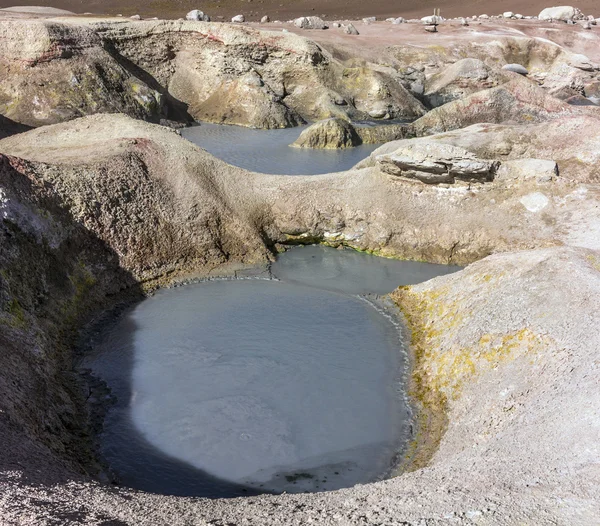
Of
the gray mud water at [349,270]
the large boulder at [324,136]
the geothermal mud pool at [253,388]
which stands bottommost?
the gray mud water at [349,270]

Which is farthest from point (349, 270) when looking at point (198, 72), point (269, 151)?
point (198, 72)

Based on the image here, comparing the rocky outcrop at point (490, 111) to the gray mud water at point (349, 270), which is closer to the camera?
the gray mud water at point (349, 270)

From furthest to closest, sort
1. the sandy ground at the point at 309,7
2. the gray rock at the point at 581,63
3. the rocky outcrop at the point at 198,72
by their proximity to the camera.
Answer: the sandy ground at the point at 309,7 < the gray rock at the point at 581,63 < the rocky outcrop at the point at 198,72

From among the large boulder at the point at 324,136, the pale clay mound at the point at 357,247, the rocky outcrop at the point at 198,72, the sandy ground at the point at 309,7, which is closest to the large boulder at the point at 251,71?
the rocky outcrop at the point at 198,72

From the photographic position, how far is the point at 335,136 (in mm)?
35094

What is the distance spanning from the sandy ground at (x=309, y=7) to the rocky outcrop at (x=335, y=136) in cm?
4514

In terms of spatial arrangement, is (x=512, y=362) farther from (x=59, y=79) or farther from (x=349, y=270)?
(x=59, y=79)

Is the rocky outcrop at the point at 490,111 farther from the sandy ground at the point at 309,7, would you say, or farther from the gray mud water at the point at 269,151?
the sandy ground at the point at 309,7

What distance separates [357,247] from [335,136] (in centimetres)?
1437

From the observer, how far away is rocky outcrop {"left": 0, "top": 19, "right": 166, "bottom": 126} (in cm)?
3444

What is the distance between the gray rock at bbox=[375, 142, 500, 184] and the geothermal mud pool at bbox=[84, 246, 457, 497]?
473 centimetres

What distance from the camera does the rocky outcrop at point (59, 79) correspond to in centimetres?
3444

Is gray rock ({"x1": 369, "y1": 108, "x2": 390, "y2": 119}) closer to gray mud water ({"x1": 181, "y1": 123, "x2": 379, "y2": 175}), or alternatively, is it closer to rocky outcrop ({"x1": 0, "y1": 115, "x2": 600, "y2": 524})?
gray mud water ({"x1": 181, "y1": 123, "x2": 379, "y2": 175})

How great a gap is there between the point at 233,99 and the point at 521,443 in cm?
3594
